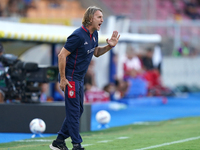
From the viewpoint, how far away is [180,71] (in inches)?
1029

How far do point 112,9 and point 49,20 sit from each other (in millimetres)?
10795

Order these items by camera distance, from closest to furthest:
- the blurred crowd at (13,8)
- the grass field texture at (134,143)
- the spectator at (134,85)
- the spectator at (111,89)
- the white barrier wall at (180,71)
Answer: the grass field texture at (134,143) < the spectator at (111,89) < the spectator at (134,85) < the blurred crowd at (13,8) < the white barrier wall at (180,71)

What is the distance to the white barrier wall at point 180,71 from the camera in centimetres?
2513

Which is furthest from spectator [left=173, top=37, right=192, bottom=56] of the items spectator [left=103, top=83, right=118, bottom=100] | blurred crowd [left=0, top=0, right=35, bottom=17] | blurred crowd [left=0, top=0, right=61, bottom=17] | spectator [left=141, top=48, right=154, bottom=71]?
blurred crowd [left=0, top=0, right=35, bottom=17]

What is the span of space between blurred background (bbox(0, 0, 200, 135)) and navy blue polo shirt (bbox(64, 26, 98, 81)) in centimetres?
349

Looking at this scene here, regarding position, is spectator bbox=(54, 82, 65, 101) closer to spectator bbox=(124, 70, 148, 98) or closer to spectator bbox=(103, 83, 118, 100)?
spectator bbox=(103, 83, 118, 100)

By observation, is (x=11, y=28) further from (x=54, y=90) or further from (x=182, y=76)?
(x=182, y=76)

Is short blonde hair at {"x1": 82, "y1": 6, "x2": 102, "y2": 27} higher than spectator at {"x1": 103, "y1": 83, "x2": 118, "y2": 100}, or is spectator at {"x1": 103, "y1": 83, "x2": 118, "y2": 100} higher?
short blonde hair at {"x1": 82, "y1": 6, "x2": 102, "y2": 27}

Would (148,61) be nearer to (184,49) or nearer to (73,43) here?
(184,49)

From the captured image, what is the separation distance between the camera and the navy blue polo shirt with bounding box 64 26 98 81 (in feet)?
20.8

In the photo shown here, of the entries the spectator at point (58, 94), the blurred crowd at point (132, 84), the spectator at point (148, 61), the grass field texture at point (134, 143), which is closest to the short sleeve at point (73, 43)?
the grass field texture at point (134, 143)

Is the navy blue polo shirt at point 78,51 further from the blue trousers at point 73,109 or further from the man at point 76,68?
the blue trousers at point 73,109

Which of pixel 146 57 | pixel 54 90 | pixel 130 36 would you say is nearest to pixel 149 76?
pixel 146 57

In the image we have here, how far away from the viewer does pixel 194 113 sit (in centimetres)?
1582
